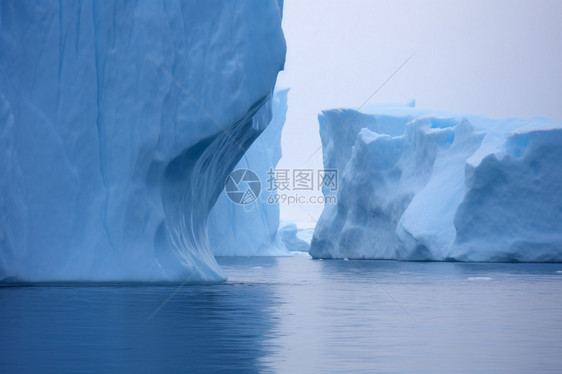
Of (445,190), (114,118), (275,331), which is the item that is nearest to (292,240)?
(445,190)

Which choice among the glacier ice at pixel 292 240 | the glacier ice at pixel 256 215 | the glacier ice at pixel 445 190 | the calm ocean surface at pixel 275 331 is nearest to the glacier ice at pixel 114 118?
the calm ocean surface at pixel 275 331

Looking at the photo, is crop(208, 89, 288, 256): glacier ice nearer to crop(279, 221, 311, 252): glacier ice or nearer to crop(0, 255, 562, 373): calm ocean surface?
crop(279, 221, 311, 252): glacier ice

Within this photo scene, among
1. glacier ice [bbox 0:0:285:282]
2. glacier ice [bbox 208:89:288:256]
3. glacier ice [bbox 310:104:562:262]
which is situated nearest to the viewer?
glacier ice [bbox 0:0:285:282]

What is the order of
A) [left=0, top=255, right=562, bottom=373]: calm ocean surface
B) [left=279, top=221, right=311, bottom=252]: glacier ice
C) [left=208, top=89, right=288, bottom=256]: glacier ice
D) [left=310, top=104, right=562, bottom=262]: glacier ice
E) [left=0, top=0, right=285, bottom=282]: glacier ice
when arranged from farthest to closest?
[left=279, top=221, right=311, bottom=252]: glacier ice → [left=208, top=89, right=288, bottom=256]: glacier ice → [left=310, top=104, right=562, bottom=262]: glacier ice → [left=0, top=0, right=285, bottom=282]: glacier ice → [left=0, top=255, right=562, bottom=373]: calm ocean surface

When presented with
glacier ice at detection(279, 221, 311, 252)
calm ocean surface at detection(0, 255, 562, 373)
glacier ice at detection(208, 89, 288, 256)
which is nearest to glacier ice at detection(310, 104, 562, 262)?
glacier ice at detection(208, 89, 288, 256)

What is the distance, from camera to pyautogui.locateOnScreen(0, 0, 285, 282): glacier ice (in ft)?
39.1

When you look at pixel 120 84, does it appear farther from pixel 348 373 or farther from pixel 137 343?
pixel 348 373

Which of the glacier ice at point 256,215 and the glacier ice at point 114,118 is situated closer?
the glacier ice at point 114,118

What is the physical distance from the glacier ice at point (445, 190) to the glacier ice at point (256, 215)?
3.77 metres

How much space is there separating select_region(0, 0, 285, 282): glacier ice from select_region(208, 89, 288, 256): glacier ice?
2219cm

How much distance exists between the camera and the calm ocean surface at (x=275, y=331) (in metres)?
4.87

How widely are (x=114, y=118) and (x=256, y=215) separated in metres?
27.8

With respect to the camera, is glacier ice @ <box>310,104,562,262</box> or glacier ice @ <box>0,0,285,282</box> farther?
glacier ice @ <box>310,104,562,262</box>

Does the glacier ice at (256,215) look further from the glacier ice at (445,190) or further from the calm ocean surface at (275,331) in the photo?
the calm ocean surface at (275,331)
